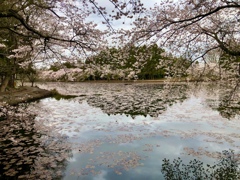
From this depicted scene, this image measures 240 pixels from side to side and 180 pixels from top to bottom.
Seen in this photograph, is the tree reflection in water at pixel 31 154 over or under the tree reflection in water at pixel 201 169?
under

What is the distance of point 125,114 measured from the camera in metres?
12.8

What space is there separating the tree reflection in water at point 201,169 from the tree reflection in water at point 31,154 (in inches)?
114

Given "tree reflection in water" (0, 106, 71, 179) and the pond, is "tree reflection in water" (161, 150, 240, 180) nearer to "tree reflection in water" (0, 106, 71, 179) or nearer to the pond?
the pond

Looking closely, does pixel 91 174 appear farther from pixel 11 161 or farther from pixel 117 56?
pixel 117 56

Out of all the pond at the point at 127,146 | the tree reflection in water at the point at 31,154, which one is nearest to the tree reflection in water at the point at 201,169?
the pond at the point at 127,146

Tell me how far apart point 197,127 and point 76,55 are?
253 inches

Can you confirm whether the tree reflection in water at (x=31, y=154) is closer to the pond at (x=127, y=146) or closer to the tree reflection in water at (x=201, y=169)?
the pond at (x=127, y=146)

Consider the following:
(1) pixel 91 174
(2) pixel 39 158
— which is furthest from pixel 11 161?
(1) pixel 91 174

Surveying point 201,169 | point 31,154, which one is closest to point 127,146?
point 201,169

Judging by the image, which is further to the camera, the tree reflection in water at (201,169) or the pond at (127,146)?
the pond at (127,146)

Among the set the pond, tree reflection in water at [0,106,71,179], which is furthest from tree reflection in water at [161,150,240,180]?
tree reflection in water at [0,106,71,179]

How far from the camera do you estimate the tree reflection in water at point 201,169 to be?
5.53 metres

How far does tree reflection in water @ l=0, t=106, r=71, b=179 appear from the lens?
5.63 metres

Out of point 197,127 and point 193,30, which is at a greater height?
point 193,30
